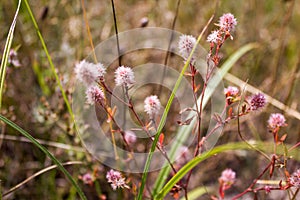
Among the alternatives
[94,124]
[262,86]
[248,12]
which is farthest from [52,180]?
[248,12]

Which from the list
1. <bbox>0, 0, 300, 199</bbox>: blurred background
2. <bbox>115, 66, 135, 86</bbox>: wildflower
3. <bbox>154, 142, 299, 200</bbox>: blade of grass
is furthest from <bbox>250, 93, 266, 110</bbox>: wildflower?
<bbox>0, 0, 300, 199</bbox>: blurred background

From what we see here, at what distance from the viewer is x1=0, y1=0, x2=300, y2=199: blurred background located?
1.44 m

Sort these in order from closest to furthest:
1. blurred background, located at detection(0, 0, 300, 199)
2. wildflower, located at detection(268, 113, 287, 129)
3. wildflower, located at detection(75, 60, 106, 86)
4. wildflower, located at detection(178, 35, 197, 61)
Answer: wildflower, located at detection(75, 60, 106, 86) < wildflower, located at detection(178, 35, 197, 61) < wildflower, located at detection(268, 113, 287, 129) < blurred background, located at detection(0, 0, 300, 199)

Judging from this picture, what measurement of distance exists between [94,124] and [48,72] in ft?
0.94

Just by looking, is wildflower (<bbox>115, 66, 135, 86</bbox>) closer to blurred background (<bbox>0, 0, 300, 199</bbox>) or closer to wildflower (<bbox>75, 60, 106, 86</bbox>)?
wildflower (<bbox>75, 60, 106, 86</bbox>)

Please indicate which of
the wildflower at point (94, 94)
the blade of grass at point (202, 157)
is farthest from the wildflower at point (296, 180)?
the wildflower at point (94, 94)

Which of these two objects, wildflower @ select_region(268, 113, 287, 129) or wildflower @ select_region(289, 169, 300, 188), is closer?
wildflower @ select_region(289, 169, 300, 188)

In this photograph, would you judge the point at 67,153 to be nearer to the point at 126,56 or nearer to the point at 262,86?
the point at 126,56

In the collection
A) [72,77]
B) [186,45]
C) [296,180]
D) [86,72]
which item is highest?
[72,77]

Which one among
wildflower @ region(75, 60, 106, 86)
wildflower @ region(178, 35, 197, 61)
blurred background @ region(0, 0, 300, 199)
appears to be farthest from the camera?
blurred background @ region(0, 0, 300, 199)

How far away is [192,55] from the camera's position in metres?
0.85

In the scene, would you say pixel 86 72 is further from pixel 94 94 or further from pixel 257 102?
pixel 257 102

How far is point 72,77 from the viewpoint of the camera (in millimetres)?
1528

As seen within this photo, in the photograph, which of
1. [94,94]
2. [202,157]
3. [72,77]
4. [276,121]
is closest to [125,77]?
[94,94]
